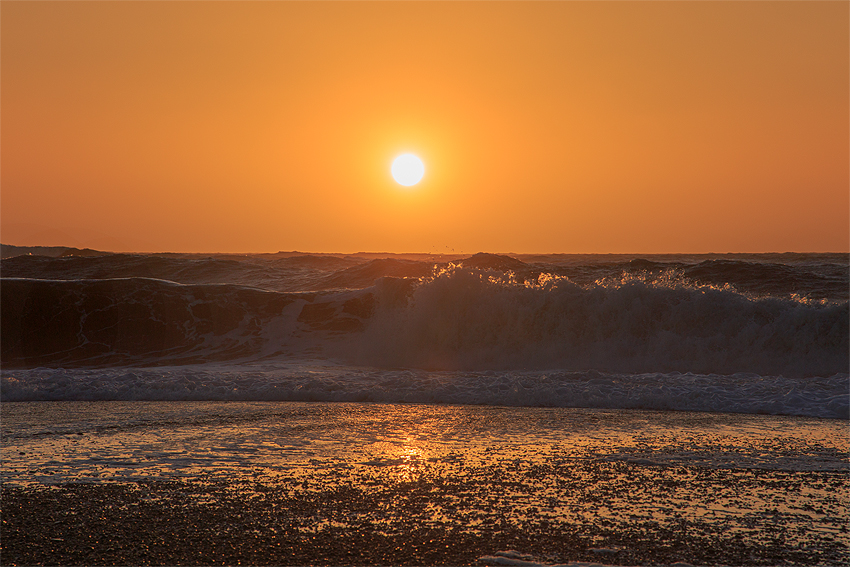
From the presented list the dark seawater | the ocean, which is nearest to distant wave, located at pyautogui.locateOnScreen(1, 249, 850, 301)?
the dark seawater

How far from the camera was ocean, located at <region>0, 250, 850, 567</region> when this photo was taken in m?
4.34

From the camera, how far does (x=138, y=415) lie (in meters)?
8.93

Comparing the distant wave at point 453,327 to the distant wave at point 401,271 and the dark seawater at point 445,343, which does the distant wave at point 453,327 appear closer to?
the dark seawater at point 445,343

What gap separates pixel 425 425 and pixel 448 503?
3244 mm

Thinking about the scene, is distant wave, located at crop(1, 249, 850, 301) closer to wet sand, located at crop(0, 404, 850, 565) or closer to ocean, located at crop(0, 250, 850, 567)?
ocean, located at crop(0, 250, 850, 567)

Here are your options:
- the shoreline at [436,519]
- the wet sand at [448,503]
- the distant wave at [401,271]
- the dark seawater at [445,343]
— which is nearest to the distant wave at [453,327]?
the dark seawater at [445,343]

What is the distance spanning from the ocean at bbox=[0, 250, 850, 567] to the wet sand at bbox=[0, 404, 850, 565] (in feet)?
0.08

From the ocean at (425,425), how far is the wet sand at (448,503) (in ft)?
0.08

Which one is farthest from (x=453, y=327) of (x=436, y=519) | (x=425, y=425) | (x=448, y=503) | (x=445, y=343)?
(x=436, y=519)

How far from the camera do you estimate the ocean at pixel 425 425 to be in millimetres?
4344

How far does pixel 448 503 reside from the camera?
500 centimetres

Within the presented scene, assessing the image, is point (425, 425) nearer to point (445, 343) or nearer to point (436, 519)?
point (436, 519)

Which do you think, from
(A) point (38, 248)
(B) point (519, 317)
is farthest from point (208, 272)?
(A) point (38, 248)

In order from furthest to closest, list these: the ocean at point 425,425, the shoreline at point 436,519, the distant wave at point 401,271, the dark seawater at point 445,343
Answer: the distant wave at point 401,271 < the dark seawater at point 445,343 < the ocean at point 425,425 < the shoreline at point 436,519
